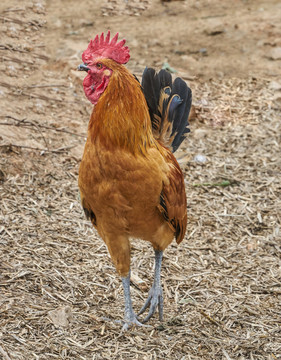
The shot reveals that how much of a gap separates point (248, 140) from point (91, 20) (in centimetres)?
449

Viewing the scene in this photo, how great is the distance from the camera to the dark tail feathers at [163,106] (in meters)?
4.44

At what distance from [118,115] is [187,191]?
2.98m

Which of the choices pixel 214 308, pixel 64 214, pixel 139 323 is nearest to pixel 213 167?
pixel 64 214

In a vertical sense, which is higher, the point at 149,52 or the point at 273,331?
the point at 149,52

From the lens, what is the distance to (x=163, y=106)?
14.6 ft

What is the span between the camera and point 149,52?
9047 millimetres

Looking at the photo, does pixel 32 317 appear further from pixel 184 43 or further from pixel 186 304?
pixel 184 43

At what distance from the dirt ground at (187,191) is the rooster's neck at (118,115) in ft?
4.87

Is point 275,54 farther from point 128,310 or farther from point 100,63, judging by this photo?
point 128,310

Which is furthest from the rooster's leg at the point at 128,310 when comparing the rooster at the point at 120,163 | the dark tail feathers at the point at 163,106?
the dark tail feathers at the point at 163,106

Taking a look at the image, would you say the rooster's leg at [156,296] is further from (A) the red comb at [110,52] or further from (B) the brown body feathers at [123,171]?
(A) the red comb at [110,52]

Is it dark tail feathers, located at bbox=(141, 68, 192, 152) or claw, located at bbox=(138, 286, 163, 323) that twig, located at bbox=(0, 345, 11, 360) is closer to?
claw, located at bbox=(138, 286, 163, 323)

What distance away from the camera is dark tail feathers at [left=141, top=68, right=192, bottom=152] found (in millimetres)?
4438

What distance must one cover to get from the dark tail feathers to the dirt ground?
4.53ft
